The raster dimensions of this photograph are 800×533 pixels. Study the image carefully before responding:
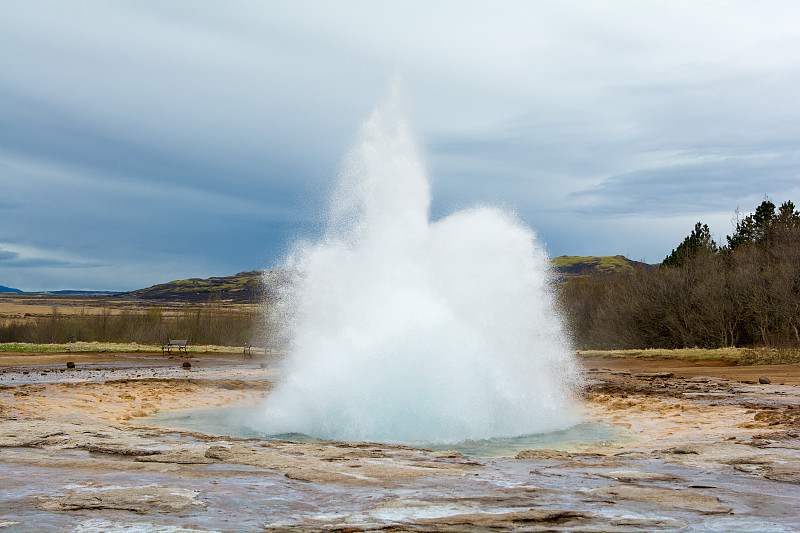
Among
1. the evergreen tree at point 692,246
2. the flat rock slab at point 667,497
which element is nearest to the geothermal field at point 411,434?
the flat rock slab at point 667,497

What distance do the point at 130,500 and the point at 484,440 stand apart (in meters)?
6.89

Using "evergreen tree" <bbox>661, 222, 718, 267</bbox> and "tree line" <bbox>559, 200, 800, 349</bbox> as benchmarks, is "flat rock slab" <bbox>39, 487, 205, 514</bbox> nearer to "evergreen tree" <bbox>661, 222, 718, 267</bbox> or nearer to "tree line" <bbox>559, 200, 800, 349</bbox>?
"tree line" <bbox>559, 200, 800, 349</bbox>

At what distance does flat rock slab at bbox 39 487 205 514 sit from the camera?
15.8ft

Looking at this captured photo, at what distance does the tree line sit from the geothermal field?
74.2ft

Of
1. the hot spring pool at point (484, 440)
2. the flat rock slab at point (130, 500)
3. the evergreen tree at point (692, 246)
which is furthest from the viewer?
the evergreen tree at point (692, 246)

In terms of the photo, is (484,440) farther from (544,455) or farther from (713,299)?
(713,299)

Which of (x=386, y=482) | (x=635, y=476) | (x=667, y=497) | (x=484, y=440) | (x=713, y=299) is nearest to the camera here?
(x=667, y=497)

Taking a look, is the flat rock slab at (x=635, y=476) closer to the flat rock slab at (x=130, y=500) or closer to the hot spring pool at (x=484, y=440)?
the hot spring pool at (x=484, y=440)

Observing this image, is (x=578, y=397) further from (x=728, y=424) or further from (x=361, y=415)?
(x=361, y=415)

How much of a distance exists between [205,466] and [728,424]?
9.42 meters

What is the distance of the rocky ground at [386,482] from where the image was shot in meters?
4.53

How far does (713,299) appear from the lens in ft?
145

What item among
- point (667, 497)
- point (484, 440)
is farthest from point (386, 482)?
point (484, 440)

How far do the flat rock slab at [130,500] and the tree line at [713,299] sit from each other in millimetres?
40410
